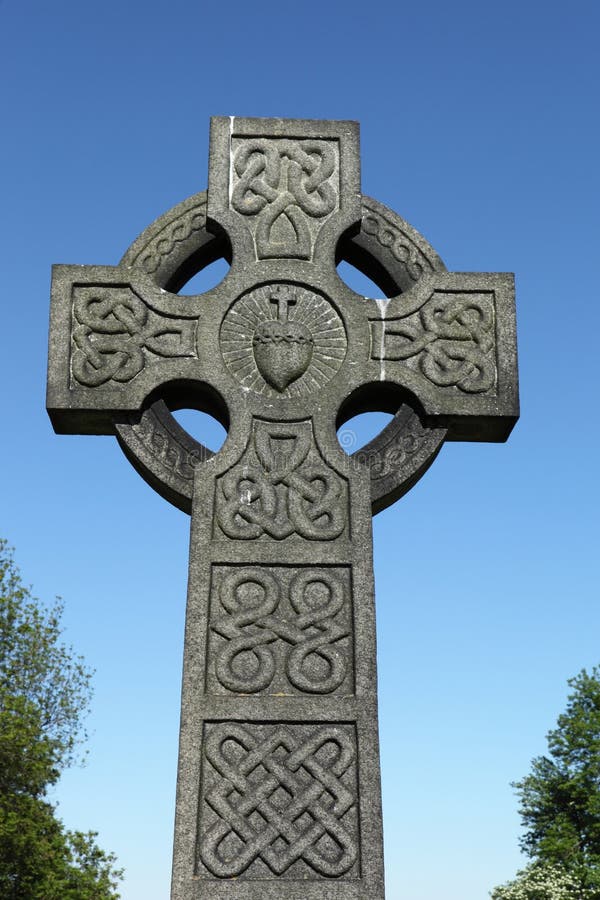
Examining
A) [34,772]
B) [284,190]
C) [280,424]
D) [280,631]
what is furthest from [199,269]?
[34,772]

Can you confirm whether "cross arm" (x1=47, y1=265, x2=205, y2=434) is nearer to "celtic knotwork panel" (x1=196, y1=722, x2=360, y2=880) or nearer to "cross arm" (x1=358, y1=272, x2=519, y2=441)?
"cross arm" (x1=358, y1=272, x2=519, y2=441)

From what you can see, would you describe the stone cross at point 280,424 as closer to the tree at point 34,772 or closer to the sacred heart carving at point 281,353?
the sacred heart carving at point 281,353

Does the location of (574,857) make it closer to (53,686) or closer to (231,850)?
(53,686)

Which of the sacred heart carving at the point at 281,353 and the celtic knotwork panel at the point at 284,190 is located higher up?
the celtic knotwork panel at the point at 284,190

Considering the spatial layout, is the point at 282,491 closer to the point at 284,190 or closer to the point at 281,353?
the point at 281,353

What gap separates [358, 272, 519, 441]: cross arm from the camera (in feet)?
20.3

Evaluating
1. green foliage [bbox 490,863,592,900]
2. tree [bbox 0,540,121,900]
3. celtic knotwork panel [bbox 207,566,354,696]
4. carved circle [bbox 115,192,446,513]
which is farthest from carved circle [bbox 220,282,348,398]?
green foliage [bbox 490,863,592,900]

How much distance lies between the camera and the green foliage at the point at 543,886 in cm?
2752

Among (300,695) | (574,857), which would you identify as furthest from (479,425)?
(574,857)

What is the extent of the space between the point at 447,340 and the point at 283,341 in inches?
40.8

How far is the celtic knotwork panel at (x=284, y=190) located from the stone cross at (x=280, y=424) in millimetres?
13

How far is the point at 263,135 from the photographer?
21.5 feet

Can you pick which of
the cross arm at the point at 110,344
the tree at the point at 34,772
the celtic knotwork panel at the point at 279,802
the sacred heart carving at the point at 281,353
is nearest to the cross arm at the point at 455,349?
the sacred heart carving at the point at 281,353

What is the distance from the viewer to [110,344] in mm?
6219
